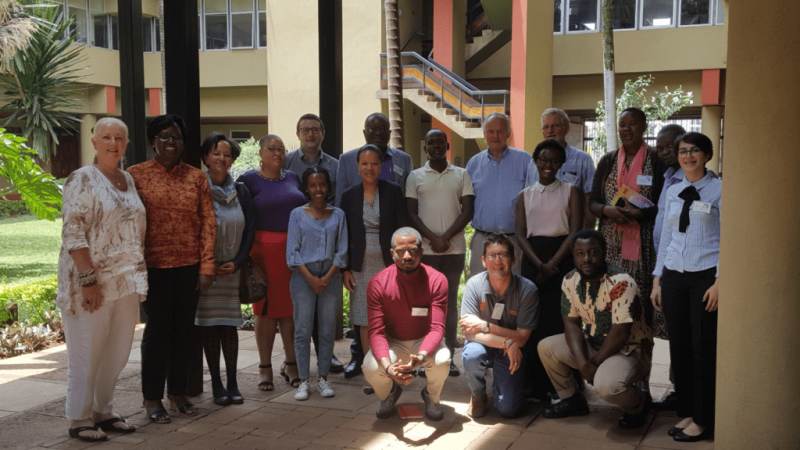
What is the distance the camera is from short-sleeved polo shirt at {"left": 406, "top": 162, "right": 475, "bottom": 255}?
225 inches

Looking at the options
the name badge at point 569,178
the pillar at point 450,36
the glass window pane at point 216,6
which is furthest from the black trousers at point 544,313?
the glass window pane at point 216,6

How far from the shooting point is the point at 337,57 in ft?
24.1

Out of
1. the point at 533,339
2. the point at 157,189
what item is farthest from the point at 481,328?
the point at 157,189

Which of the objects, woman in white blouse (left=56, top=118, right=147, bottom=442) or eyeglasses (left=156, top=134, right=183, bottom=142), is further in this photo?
eyeglasses (left=156, top=134, right=183, bottom=142)

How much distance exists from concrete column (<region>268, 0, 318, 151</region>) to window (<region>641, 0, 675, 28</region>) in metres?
8.75

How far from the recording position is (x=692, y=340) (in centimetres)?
443

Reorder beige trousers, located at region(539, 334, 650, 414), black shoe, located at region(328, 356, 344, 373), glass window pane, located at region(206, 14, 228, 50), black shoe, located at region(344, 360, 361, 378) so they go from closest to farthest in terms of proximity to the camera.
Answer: beige trousers, located at region(539, 334, 650, 414)
black shoe, located at region(344, 360, 361, 378)
black shoe, located at region(328, 356, 344, 373)
glass window pane, located at region(206, 14, 228, 50)

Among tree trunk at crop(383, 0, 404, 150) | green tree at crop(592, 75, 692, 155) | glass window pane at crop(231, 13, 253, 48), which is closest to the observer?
tree trunk at crop(383, 0, 404, 150)

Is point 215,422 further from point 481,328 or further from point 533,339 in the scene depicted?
point 533,339

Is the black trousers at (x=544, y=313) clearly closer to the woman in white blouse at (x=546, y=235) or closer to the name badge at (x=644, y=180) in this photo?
the woman in white blouse at (x=546, y=235)

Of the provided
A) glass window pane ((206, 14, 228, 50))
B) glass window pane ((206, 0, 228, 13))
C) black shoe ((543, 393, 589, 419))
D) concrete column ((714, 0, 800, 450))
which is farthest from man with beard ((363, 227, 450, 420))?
glass window pane ((206, 0, 228, 13))

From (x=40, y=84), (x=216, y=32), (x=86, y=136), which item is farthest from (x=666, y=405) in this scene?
(x=86, y=136)

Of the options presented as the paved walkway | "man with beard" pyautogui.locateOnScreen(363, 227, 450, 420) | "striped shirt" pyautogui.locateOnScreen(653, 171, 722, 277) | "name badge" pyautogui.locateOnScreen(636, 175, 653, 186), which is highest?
"name badge" pyautogui.locateOnScreen(636, 175, 653, 186)

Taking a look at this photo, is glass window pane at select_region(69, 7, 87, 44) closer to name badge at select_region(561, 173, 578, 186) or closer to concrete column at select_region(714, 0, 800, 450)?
name badge at select_region(561, 173, 578, 186)
